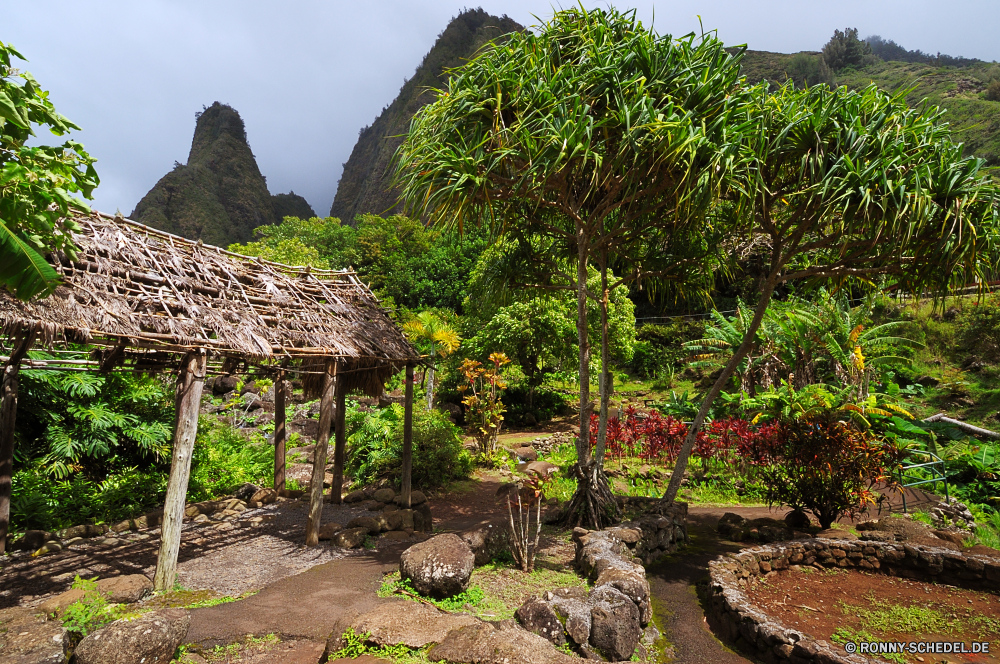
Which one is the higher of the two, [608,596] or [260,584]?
[608,596]

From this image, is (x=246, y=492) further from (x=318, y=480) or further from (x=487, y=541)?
(x=487, y=541)

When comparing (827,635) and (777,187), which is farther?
(777,187)

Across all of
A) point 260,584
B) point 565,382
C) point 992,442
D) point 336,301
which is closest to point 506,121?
point 336,301

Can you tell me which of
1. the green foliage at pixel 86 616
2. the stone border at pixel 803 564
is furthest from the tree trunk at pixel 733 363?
the green foliage at pixel 86 616

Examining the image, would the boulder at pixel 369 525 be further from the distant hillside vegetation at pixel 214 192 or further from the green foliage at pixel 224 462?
the distant hillside vegetation at pixel 214 192

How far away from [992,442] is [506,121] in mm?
12149

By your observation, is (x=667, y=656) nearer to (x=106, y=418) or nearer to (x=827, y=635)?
(x=827, y=635)

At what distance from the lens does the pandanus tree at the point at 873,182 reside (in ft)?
20.1

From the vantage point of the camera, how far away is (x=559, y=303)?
56.2ft

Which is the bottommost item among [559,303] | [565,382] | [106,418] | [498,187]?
→ [565,382]

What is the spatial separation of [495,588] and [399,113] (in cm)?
6374

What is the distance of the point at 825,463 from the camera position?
7480mm

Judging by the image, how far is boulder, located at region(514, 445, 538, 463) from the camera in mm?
13601

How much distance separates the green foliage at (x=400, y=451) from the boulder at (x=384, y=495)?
34.8 inches
